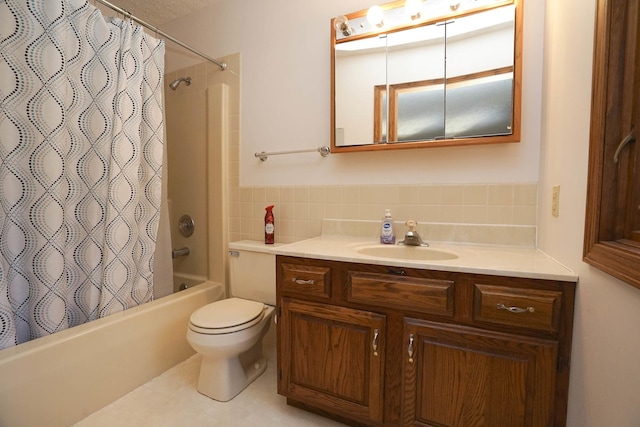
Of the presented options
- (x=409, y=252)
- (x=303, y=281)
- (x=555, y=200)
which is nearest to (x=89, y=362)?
(x=303, y=281)

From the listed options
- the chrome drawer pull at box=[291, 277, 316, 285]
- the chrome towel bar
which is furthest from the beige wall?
the chrome towel bar

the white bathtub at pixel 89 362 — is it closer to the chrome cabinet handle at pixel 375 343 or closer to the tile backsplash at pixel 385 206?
the tile backsplash at pixel 385 206

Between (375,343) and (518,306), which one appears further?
(375,343)

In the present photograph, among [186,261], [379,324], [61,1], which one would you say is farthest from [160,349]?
[61,1]

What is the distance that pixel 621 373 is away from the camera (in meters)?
0.62

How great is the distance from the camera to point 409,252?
4.41 ft

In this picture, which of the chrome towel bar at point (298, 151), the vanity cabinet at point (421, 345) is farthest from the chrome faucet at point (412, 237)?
the chrome towel bar at point (298, 151)

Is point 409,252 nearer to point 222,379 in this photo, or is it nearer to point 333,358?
point 333,358

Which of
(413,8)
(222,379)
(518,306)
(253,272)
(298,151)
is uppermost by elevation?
(413,8)

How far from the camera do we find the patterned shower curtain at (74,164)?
1.12 m

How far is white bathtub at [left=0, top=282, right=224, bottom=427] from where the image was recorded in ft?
3.53

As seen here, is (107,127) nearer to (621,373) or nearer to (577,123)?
(577,123)

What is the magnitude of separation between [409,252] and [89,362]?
5.07ft

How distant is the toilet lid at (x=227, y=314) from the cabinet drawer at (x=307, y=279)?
12.5 inches
